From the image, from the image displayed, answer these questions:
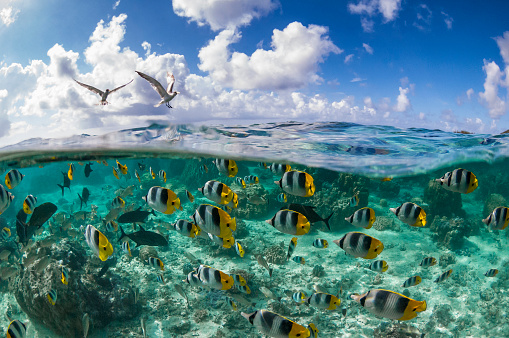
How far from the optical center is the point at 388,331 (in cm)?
785

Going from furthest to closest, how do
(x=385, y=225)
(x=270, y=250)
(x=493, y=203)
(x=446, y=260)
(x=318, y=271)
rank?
(x=493, y=203) < (x=385, y=225) < (x=446, y=260) < (x=270, y=250) < (x=318, y=271)

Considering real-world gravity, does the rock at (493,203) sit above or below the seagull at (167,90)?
below

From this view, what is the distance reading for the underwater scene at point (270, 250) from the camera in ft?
15.9

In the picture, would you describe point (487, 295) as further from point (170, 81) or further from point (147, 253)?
point (170, 81)

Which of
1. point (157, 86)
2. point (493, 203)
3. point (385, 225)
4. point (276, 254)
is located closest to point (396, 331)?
point (276, 254)

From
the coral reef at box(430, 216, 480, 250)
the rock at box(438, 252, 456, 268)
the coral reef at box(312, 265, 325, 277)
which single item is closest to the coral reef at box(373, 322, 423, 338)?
the coral reef at box(312, 265, 325, 277)

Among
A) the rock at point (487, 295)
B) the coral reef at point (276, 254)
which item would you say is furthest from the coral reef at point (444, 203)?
the coral reef at point (276, 254)

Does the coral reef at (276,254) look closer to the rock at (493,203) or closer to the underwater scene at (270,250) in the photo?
the underwater scene at (270,250)

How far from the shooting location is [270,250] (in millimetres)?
12266

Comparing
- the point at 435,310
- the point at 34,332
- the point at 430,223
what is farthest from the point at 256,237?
the point at 430,223

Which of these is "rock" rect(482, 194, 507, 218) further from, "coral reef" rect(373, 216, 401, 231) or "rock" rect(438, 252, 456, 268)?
"rock" rect(438, 252, 456, 268)

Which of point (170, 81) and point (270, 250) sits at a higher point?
point (170, 81)

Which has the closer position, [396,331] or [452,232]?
[396,331]

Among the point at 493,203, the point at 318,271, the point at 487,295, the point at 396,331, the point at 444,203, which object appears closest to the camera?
the point at 396,331
